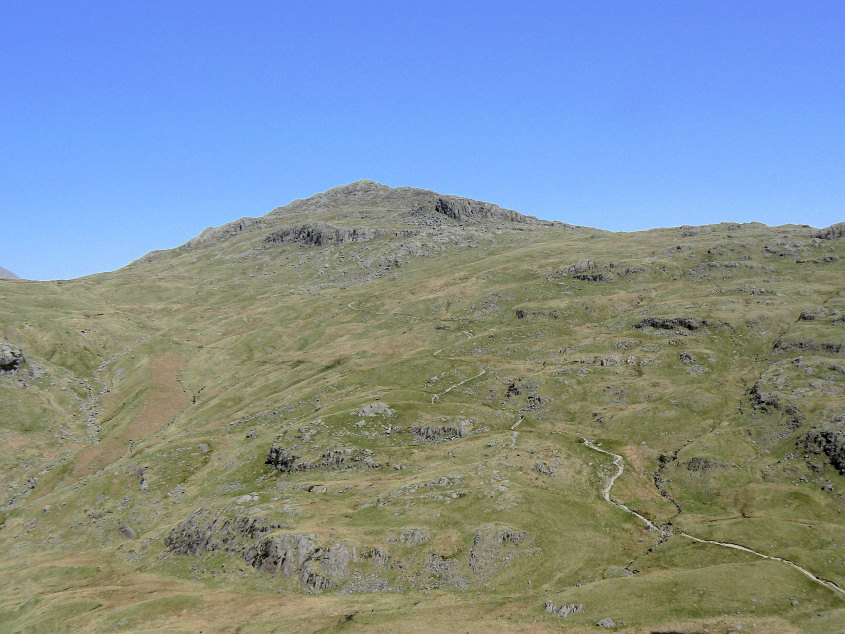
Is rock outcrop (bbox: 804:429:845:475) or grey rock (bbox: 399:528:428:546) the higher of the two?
rock outcrop (bbox: 804:429:845:475)

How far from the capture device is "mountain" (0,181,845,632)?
215 ft

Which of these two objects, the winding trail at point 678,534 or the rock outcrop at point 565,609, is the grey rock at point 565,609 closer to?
the rock outcrop at point 565,609

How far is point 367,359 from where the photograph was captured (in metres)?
162

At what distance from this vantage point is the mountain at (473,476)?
65.6 m

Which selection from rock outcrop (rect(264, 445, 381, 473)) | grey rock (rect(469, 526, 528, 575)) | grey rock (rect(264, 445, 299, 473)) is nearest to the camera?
grey rock (rect(469, 526, 528, 575))

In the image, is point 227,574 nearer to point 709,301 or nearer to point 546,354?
point 546,354

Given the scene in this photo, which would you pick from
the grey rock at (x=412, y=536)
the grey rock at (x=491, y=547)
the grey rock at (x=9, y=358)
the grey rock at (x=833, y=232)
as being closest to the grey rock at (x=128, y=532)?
the grey rock at (x=412, y=536)

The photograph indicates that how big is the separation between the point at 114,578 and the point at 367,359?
8795 centimetres

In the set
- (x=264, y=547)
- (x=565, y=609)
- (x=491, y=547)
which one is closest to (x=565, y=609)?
(x=565, y=609)

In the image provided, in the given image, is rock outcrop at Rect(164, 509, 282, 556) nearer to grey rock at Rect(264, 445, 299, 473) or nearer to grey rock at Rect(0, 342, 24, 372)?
grey rock at Rect(264, 445, 299, 473)

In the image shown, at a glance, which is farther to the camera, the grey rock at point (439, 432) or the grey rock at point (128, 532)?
the grey rock at point (439, 432)

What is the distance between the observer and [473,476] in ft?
302

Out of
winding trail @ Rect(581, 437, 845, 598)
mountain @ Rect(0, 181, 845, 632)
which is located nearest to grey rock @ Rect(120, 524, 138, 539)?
mountain @ Rect(0, 181, 845, 632)

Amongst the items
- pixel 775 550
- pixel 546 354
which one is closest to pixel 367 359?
pixel 546 354
